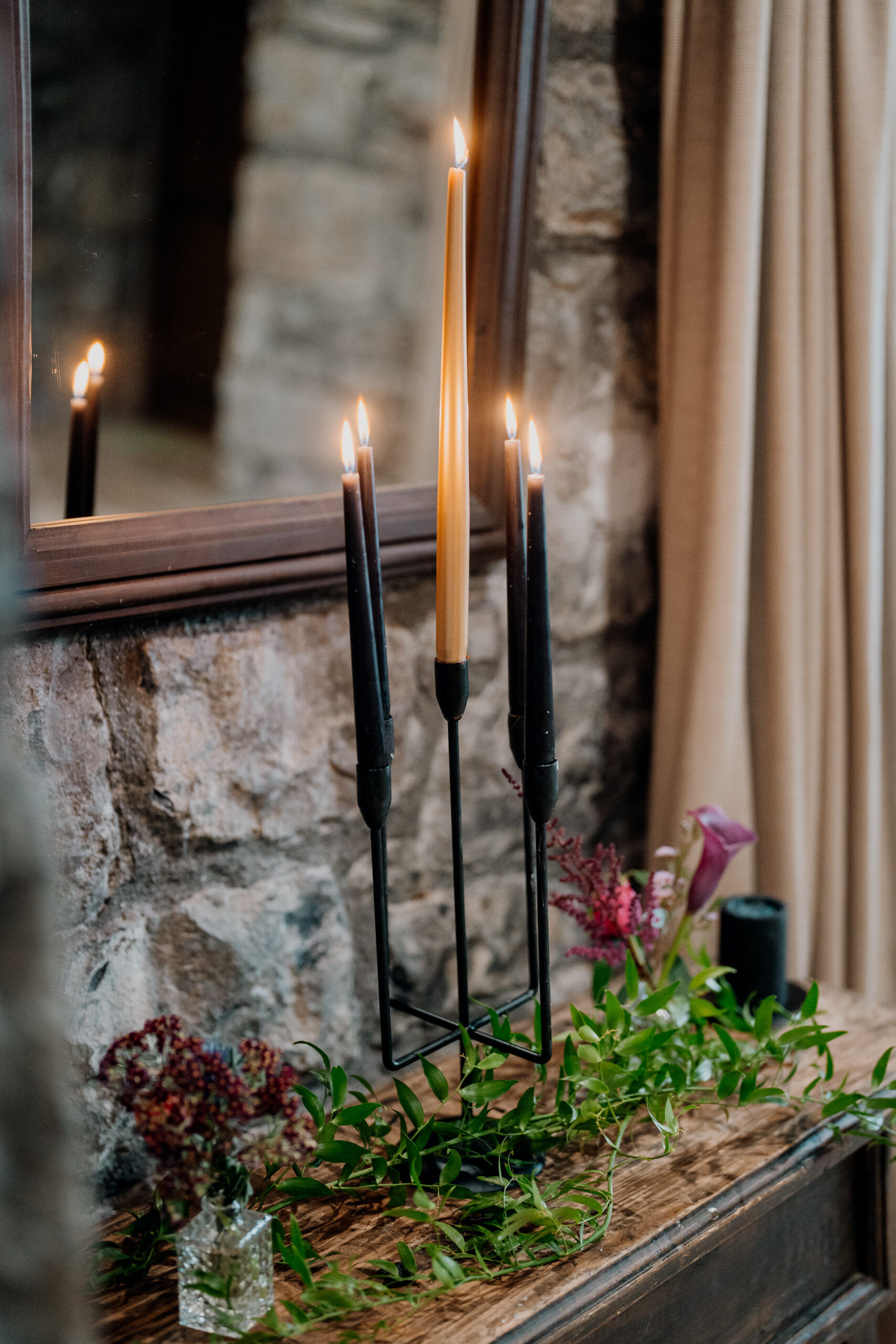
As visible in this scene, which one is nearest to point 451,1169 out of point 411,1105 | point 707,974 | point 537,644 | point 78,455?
point 411,1105

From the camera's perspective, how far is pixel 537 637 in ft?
2.53

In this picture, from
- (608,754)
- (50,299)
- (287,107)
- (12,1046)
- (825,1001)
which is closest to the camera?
(12,1046)

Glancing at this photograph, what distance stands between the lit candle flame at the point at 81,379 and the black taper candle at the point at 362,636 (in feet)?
0.94

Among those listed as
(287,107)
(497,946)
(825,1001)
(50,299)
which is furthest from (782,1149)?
(287,107)

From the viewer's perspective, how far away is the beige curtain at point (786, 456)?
1.21 metres

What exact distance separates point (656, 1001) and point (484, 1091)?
0.17 meters

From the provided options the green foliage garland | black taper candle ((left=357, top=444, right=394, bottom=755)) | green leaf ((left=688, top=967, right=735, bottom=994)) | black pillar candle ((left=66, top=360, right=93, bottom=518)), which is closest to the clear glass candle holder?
the green foliage garland

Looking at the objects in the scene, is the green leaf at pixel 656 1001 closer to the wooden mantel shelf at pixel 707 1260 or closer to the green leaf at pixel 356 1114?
the wooden mantel shelf at pixel 707 1260

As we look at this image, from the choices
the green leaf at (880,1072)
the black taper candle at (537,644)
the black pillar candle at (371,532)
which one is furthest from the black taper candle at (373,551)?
the green leaf at (880,1072)

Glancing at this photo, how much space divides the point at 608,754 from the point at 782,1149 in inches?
22.5

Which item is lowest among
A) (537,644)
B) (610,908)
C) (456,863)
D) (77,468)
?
(610,908)

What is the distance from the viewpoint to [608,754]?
4.58 feet

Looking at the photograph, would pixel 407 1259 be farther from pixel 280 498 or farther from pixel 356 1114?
pixel 280 498

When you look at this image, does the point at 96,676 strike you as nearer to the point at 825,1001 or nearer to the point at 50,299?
the point at 50,299
